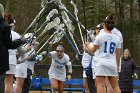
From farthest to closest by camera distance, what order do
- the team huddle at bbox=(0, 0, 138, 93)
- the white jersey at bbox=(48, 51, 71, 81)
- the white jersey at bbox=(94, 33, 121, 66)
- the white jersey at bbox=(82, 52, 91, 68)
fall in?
the white jersey at bbox=(48, 51, 71, 81) < the white jersey at bbox=(82, 52, 91, 68) < the white jersey at bbox=(94, 33, 121, 66) < the team huddle at bbox=(0, 0, 138, 93)

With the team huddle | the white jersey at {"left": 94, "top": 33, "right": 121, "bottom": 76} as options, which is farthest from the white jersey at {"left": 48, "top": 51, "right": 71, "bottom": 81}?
the white jersey at {"left": 94, "top": 33, "right": 121, "bottom": 76}

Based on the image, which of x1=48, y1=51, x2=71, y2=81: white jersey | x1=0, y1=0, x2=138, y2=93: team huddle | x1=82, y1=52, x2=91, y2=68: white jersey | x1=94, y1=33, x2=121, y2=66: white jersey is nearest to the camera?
x1=0, y1=0, x2=138, y2=93: team huddle

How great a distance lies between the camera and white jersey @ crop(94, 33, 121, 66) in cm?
1100

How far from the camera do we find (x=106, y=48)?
1108 centimetres

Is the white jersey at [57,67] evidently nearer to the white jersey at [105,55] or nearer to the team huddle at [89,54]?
the team huddle at [89,54]

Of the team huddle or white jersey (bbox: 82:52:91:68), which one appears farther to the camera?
white jersey (bbox: 82:52:91:68)

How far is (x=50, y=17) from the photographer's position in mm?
15227

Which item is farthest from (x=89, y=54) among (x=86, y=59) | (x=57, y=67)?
(x=57, y=67)

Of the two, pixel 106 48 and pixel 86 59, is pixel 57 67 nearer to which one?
pixel 86 59

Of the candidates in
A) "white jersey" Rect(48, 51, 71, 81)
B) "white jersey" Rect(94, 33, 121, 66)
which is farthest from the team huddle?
"white jersey" Rect(48, 51, 71, 81)

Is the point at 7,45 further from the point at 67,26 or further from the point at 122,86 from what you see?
the point at 122,86

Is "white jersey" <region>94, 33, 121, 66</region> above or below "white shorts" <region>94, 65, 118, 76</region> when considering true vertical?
above

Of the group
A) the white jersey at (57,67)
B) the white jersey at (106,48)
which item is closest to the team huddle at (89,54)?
the white jersey at (106,48)

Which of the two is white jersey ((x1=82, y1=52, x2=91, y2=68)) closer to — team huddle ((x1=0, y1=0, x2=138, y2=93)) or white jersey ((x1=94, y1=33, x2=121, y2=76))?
team huddle ((x1=0, y1=0, x2=138, y2=93))
